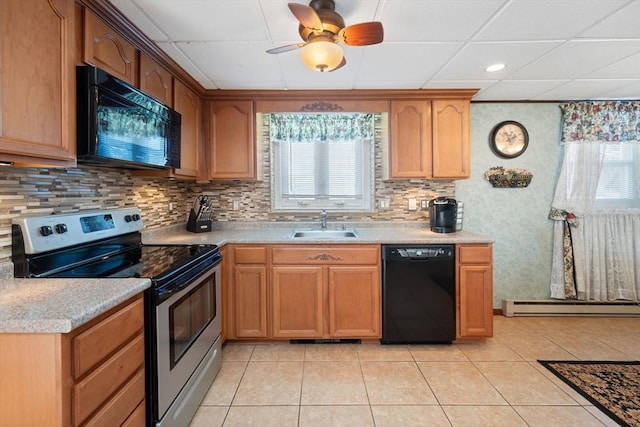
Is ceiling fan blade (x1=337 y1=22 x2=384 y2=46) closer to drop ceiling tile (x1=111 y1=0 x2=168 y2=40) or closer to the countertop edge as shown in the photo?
drop ceiling tile (x1=111 y1=0 x2=168 y2=40)

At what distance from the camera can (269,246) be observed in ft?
8.44

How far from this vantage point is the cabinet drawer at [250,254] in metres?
2.57

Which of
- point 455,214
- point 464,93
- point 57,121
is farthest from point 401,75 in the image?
point 57,121

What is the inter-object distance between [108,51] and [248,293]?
186 cm

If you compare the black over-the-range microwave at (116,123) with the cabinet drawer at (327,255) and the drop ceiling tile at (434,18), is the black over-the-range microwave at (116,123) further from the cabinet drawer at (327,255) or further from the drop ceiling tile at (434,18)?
the drop ceiling tile at (434,18)

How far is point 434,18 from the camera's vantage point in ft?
5.61

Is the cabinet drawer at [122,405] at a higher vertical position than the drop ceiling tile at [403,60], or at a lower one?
lower

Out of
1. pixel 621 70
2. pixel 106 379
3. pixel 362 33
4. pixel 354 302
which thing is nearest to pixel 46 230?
pixel 106 379

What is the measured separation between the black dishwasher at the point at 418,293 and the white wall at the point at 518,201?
0.98 metres

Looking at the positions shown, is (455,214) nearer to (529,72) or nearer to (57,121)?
(529,72)

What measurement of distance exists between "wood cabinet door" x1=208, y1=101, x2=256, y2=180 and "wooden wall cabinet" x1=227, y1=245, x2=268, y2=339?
2.48 ft

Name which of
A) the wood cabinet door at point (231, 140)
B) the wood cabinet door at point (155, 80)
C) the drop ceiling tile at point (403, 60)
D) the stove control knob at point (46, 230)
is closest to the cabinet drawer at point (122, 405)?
the stove control knob at point (46, 230)

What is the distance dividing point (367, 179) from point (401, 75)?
104 cm

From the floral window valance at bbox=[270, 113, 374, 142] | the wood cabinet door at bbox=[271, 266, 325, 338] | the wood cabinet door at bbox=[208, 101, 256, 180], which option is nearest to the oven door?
the wood cabinet door at bbox=[271, 266, 325, 338]
